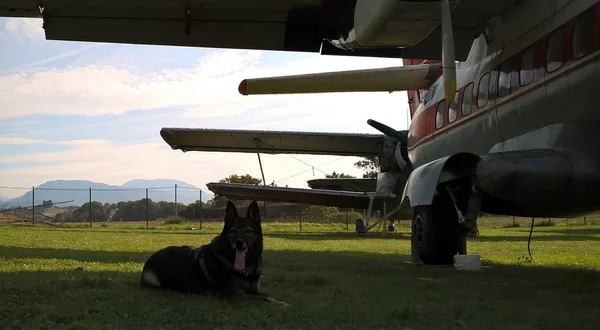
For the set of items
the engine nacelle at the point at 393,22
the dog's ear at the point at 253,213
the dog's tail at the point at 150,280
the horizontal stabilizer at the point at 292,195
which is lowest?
the dog's tail at the point at 150,280

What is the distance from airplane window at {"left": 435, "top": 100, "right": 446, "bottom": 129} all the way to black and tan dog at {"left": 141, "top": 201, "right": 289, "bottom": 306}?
18.8 feet

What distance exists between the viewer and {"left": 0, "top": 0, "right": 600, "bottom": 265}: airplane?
6.05 m

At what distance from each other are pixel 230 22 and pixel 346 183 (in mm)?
17598

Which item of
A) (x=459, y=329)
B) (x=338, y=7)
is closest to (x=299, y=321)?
(x=459, y=329)

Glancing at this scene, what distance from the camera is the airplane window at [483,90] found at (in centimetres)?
804

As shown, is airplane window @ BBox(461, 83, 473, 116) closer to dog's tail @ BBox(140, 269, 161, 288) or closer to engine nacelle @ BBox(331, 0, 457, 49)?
engine nacelle @ BBox(331, 0, 457, 49)

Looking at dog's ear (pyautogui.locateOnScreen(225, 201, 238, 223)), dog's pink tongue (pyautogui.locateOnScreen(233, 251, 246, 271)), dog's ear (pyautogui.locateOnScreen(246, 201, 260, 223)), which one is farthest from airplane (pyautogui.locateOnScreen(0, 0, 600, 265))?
dog's pink tongue (pyautogui.locateOnScreen(233, 251, 246, 271))

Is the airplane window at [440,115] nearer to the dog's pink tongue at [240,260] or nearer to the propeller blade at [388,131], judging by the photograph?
the dog's pink tongue at [240,260]

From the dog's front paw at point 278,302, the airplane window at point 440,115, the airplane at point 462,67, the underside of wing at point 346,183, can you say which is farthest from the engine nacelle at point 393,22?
the underside of wing at point 346,183

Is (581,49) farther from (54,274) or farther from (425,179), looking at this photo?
(54,274)

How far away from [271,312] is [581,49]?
13.5ft

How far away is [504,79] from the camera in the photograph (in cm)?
754

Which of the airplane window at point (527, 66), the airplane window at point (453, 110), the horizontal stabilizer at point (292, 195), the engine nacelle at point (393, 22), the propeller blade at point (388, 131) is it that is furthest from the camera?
the horizontal stabilizer at point (292, 195)

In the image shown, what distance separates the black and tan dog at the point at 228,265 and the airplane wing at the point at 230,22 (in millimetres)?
3002
